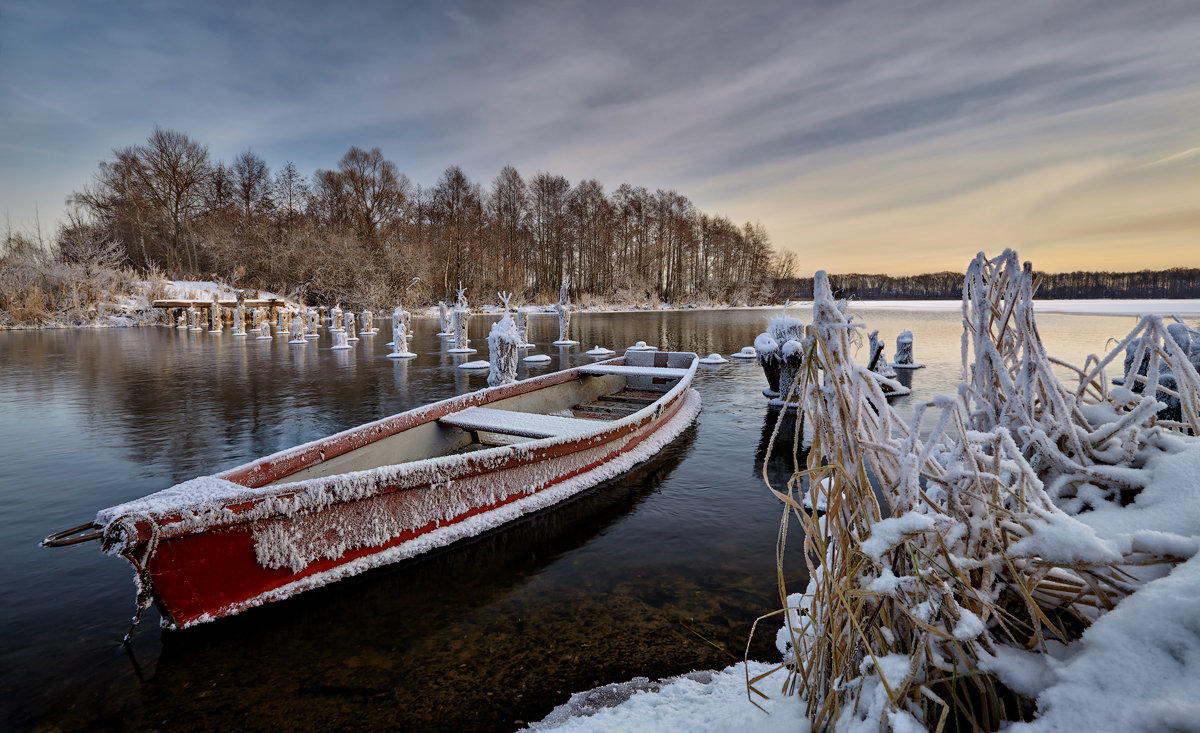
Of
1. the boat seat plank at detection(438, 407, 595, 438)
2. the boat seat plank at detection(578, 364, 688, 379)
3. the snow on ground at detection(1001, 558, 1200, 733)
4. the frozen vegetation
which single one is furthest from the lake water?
the snow on ground at detection(1001, 558, 1200, 733)

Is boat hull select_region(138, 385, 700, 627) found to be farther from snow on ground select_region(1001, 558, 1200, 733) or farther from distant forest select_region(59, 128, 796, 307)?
distant forest select_region(59, 128, 796, 307)

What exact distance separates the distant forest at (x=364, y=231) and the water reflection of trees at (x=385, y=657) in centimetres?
3493

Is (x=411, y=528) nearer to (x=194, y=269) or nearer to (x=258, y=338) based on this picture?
(x=258, y=338)

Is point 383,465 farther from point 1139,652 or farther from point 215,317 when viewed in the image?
point 215,317

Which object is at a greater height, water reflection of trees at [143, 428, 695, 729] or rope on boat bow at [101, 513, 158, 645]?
rope on boat bow at [101, 513, 158, 645]

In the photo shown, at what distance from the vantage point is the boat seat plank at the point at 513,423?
5.95 meters

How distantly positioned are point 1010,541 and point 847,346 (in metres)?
0.68

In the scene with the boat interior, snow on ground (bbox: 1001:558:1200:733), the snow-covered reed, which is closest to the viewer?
snow on ground (bbox: 1001:558:1200:733)

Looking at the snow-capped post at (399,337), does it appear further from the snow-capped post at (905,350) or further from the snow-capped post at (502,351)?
the snow-capped post at (905,350)

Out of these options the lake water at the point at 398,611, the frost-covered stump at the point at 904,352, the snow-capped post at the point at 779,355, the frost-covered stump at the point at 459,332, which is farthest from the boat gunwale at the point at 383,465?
the frost-covered stump at the point at 459,332

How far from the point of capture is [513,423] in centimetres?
626

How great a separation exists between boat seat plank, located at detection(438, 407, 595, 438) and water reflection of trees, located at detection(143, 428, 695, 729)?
1699 millimetres

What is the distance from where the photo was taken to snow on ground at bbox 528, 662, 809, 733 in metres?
1.84

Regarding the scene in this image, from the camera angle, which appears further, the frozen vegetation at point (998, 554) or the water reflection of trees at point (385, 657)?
the water reflection of trees at point (385, 657)
